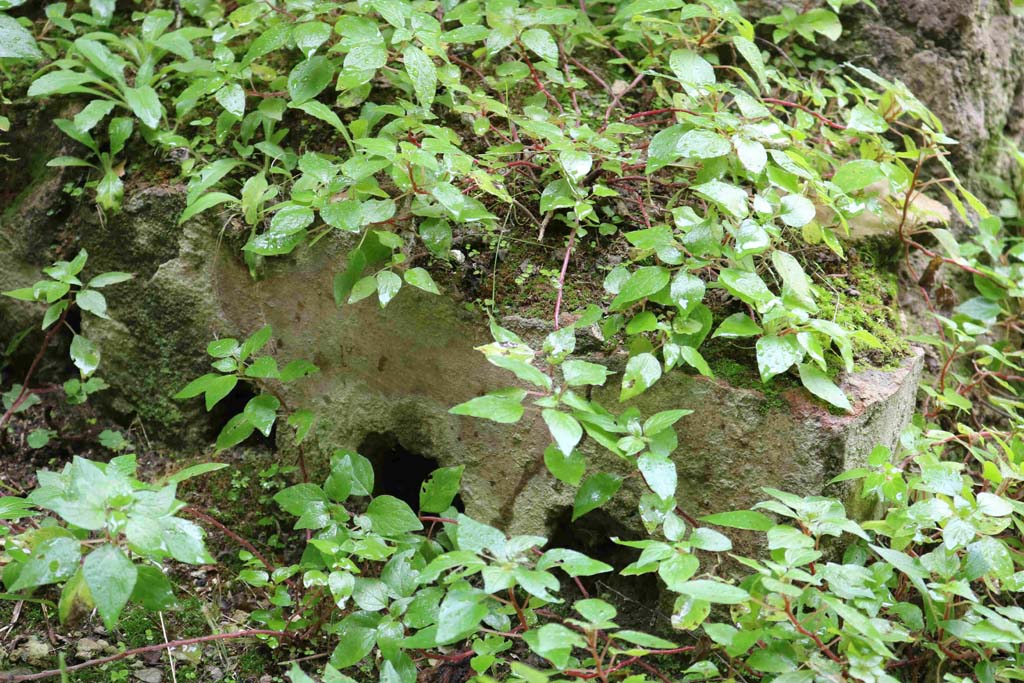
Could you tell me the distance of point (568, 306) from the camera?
2.34 meters

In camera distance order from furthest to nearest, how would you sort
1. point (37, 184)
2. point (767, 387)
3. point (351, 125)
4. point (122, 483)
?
point (37, 184), point (351, 125), point (767, 387), point (122, 483)

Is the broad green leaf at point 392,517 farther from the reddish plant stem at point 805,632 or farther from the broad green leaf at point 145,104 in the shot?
the broad green leaf at point 145,104

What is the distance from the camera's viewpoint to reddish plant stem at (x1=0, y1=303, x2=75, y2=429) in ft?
9.03

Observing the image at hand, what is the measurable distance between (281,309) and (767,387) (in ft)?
4.50

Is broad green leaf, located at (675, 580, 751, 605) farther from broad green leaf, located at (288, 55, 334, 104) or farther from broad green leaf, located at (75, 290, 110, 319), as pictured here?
broad green leaf, located at (75, 290, 110, 319)

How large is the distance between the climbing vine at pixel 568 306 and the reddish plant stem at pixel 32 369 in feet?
0.06

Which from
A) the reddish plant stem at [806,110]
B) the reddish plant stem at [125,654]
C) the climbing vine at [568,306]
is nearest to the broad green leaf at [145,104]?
the climbing vine at [568,306]

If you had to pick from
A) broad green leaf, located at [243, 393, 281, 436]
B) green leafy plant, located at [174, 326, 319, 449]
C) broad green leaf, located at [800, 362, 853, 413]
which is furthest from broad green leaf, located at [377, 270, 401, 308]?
broad green leaf, located at [800, 362, 853, 413]

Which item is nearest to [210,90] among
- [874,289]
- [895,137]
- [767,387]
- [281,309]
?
[281,309]

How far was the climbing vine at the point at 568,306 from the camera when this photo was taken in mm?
1822

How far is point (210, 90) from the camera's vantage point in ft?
8.70

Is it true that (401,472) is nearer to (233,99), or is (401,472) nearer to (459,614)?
(459,614)

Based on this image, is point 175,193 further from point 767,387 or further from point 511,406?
point 767,387

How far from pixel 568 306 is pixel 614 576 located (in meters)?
0.73
